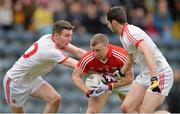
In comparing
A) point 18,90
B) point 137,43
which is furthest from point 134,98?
point 18,90

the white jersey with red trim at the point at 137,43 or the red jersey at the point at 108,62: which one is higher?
the white jersey with red trim at the point at 137,43

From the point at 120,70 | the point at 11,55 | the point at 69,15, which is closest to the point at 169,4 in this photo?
the point at 69,15

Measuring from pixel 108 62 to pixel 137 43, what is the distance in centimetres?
93

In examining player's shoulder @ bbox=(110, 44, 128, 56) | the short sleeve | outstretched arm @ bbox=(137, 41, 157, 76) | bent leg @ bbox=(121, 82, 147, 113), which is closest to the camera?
outstretched arm @ bbox=(137, 41, 157, 76)

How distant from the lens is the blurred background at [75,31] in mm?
19391

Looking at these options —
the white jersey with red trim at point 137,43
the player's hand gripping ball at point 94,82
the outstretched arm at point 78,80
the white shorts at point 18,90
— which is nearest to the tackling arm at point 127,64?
the white jersey with red trim at point 137,43

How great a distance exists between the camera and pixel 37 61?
14219 mm

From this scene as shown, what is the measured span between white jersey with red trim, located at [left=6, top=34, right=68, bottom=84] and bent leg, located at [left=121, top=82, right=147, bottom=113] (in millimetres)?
1245

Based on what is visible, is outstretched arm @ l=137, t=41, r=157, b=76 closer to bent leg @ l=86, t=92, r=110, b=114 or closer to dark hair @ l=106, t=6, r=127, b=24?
dark hair @ l=106, t=6, r=127, b=24

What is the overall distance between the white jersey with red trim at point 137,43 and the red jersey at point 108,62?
33 centimetres

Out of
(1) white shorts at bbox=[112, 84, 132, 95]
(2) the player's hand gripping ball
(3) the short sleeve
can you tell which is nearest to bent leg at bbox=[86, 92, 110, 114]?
(1) white shorts at bbox=[112, 84, 132, 95]

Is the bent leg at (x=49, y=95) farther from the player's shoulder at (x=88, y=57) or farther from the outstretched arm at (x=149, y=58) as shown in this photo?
the outstretched arm at (x=149, y=58)

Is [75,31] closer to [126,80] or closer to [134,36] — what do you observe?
[126,80]

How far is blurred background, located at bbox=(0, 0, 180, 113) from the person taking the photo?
19.4 meters
